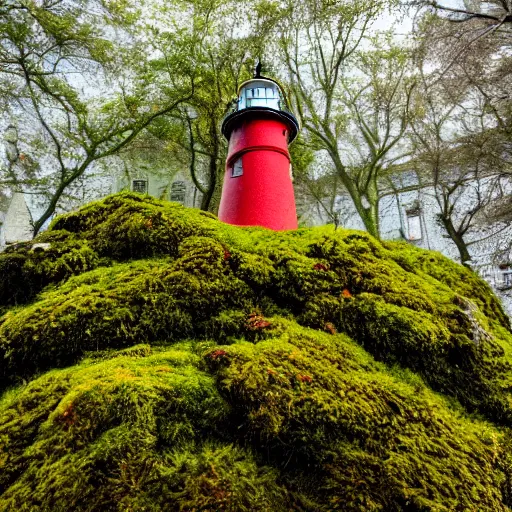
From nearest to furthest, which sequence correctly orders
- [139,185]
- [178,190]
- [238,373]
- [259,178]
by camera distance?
[238,373] < [259,178] < [139,185] < [178,190]

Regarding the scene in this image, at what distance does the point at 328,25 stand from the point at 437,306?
13.6 m

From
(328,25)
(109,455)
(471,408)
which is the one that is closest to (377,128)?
(328,25)

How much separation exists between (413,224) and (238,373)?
74.8 feet

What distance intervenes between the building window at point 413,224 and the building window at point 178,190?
1422 cm

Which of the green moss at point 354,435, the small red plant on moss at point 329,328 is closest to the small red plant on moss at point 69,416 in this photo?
the green moss at point 354,435

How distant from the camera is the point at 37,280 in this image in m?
3.47

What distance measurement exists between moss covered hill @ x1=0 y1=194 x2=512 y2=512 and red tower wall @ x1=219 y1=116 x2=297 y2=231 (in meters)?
3.53

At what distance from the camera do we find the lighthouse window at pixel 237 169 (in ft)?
27.0

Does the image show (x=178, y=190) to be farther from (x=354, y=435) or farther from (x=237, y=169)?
(x=354, y=435)

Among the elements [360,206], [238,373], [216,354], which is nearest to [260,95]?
[360,206]

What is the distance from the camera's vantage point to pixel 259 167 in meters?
8.03

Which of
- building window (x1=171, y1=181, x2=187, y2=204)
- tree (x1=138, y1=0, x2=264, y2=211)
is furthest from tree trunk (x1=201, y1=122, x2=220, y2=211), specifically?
building window (x1=171, y1=181, x2=187, y2=204)

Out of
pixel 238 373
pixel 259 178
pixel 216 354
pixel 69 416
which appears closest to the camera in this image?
pixel 69 416

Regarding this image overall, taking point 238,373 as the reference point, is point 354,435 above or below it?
below
